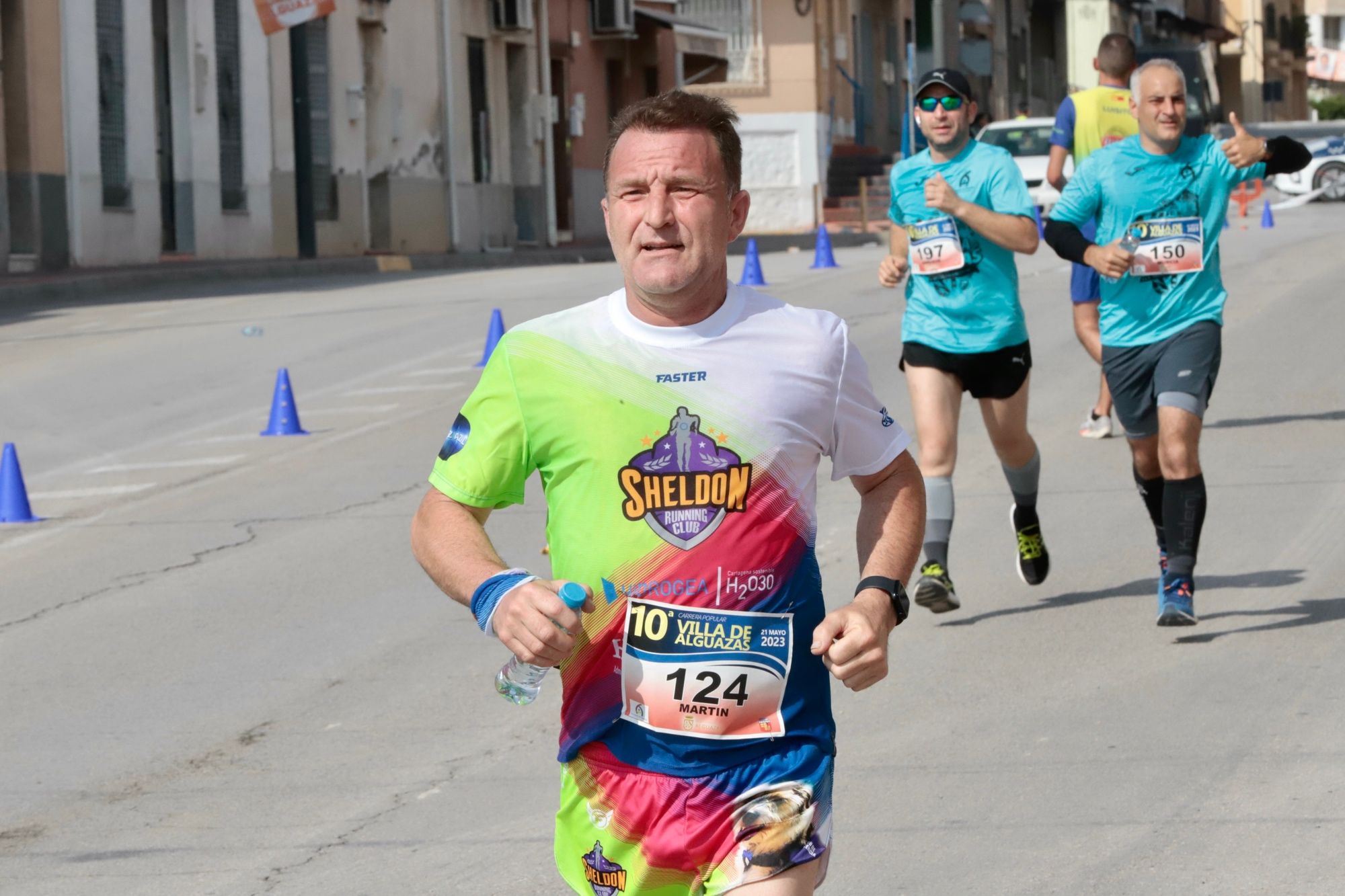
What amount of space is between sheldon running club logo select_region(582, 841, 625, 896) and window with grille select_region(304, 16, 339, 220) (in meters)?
30.5

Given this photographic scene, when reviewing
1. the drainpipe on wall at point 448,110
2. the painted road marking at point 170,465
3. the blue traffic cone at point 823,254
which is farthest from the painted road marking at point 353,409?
the drainpipe on wall at point 448,110

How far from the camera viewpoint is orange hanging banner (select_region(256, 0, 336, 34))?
2806cm

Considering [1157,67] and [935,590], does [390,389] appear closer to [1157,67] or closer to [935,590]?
[935,590]

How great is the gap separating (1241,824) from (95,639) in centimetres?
478

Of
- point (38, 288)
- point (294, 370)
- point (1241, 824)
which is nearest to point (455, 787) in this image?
point (1241, 824)

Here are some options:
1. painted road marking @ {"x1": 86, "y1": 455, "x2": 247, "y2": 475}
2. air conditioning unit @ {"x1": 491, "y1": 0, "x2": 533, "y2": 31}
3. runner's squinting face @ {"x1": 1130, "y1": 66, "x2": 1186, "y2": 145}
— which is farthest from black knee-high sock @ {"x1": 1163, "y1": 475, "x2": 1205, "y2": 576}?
air conditioning unit @ {"x1": 491, "y1": 0, "x2": 533, "y2": 31}

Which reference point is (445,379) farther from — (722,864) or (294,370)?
(722,864)

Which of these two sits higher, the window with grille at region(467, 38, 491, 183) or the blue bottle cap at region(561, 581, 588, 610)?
the window with grille at region(467, 38, 491, 183)

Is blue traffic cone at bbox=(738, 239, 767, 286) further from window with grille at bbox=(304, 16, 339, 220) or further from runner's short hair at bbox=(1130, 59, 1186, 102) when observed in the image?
runner's short hair at bbox=(1130, 59, 1186, 102)

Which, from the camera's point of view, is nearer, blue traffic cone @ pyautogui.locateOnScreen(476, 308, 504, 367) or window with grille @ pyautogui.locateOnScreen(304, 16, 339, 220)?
blue traffic cone @ pyautogui.locateOnScreen(476, 308, 504, 367)

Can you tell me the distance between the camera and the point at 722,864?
341 centimetres

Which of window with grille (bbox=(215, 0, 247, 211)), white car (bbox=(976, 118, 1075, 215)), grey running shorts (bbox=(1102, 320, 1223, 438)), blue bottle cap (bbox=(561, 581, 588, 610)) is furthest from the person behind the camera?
white car (bbox=(976, 118, 1075, 215))

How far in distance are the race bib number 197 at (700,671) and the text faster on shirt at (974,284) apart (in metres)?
5.18

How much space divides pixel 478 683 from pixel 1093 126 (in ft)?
21.5
